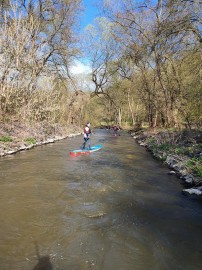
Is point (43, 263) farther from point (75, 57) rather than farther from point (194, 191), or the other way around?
point (75, 57)

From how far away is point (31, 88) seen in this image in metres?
19.1

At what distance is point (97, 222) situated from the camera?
18.4ft

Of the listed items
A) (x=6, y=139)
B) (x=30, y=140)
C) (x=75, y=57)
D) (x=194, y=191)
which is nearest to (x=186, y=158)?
(x=194, y=191)

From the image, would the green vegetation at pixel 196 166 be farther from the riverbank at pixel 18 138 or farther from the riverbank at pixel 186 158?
the riverbank at pixel 18 138

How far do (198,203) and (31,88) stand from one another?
50.5 feet

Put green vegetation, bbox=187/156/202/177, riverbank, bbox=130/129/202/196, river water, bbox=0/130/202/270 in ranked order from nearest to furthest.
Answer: river water, bbox=0/130/202/270
riverbank, bbox=130/129/202/196
green vegetation, bbox=187/156/202/177

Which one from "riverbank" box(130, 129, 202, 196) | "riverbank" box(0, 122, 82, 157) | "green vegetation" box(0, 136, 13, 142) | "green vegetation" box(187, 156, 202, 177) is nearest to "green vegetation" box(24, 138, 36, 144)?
"riverbank" box(0, 122, 82, 157)

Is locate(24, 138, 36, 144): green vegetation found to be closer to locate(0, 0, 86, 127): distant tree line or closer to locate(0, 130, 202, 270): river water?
locate(0, 0, 86, 127): distant tree line

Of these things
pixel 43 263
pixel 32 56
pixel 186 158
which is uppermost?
pixel 32 56

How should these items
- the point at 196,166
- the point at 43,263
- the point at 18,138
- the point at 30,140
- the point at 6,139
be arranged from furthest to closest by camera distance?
the point at 30,140 → the point at 18,138 → the point at 6,139 → the point at 196,166 → the point at 43,263

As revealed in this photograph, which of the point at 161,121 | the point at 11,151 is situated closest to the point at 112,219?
the point at 11,151

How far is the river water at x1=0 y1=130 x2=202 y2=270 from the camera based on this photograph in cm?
421

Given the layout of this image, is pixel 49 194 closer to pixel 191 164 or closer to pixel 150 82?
pixel 191 164

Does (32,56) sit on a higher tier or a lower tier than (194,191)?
higher
